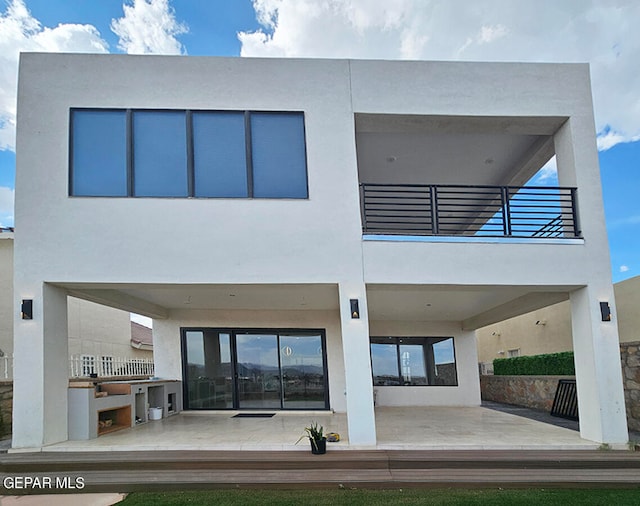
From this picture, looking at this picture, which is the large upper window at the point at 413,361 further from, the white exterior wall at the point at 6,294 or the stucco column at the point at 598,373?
the white exterior wall at the point at 6,294

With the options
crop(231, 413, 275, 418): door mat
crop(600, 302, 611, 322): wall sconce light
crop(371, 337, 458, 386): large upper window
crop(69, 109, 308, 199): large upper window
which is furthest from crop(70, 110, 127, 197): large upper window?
crop(371, 337, 458, 386): large upper window

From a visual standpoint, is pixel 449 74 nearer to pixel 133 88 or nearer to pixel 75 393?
pixel 133 88

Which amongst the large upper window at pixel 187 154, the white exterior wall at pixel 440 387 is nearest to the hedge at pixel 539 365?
the white exterior wall at pixel 440 387

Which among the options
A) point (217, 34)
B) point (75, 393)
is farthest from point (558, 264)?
point (217, 34)

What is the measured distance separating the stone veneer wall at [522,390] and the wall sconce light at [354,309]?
606 cm

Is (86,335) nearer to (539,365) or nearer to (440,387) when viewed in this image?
(440,387)

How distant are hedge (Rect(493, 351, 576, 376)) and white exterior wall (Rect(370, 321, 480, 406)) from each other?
117 centimetres

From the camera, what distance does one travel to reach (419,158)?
9.33 m

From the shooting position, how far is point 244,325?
11.2 meters

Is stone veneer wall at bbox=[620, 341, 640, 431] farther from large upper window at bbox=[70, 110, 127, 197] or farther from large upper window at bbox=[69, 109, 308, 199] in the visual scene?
large upper window at bbox=[70, 110, 127, 197]

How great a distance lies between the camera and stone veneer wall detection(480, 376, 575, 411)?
10.6m

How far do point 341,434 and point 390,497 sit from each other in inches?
89.2

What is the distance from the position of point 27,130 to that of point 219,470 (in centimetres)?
573

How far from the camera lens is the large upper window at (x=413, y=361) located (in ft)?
41.7
